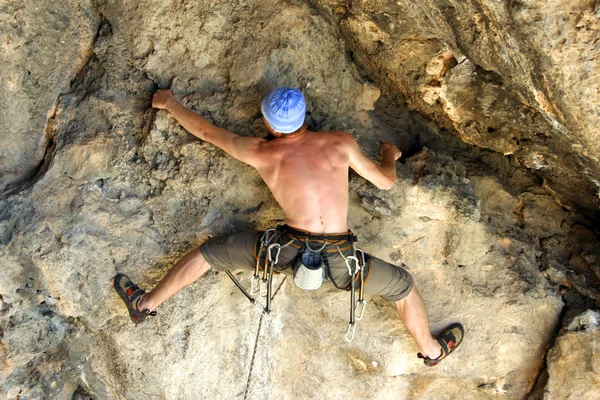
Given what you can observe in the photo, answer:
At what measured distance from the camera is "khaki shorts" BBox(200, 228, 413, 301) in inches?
127

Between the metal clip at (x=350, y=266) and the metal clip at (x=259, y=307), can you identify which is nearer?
the metal clip at (x=350, y=266)

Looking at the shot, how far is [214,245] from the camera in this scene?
3.33 m

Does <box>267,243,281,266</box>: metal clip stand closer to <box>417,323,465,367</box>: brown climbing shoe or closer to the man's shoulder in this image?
the man's shoulder

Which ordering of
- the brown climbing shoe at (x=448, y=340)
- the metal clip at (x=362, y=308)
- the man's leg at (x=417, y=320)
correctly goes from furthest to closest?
the brown climbing shoe at (x=448, y=340) → the man's leg at (x=417, y=320) → the metal clip at (x=362, y=308)

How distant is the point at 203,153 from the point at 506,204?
2.13m

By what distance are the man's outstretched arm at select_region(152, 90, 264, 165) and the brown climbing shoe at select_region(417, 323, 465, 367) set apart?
182 centimetres

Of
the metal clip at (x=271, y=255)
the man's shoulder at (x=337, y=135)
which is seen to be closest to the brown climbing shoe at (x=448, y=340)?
the metal clip at (x=271, y=255)

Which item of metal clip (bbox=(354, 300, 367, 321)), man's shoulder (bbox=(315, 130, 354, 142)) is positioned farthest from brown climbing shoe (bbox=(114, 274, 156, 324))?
man's shoulder (bbox=(315, 130, 354, 142))

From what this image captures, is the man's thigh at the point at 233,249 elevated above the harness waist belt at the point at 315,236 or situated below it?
below

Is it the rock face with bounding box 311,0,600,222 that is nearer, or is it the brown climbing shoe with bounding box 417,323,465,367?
the rock face with bounding box 311,0,600,222

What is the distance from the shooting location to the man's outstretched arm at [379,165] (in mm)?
3183

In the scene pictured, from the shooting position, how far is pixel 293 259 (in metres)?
3.25

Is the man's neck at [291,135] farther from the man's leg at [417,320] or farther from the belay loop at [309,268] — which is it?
the man's leg at [417,320]

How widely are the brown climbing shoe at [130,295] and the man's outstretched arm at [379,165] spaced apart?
5.28 feet
